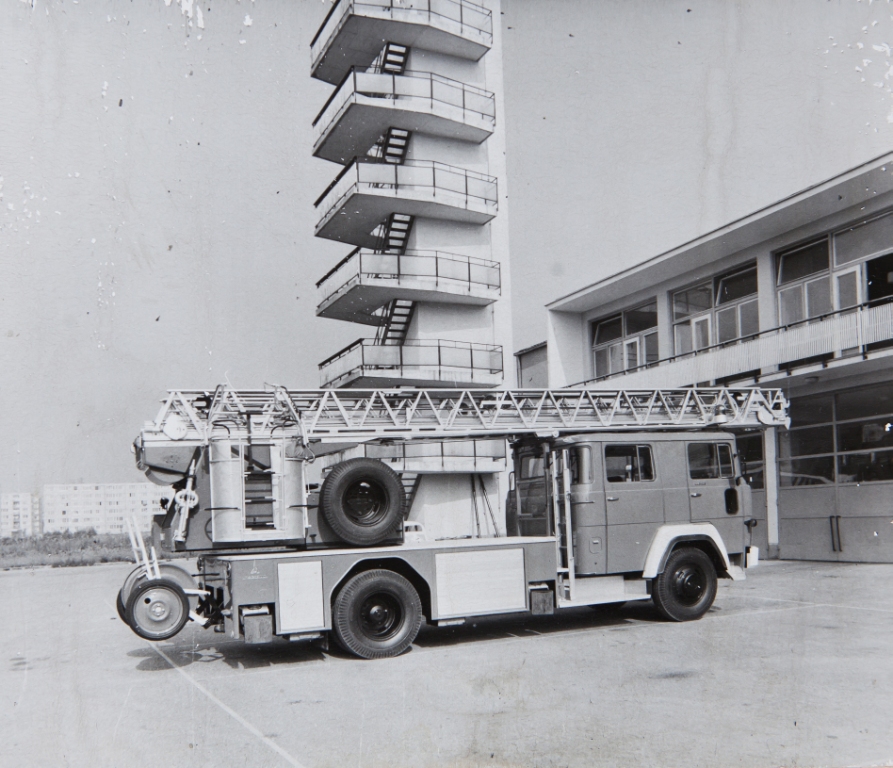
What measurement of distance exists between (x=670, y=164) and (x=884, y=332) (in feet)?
28.6

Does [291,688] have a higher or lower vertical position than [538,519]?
lower

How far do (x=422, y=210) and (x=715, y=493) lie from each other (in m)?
20.8

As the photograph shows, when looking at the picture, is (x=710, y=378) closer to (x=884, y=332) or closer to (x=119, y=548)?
(x=884, y=332)

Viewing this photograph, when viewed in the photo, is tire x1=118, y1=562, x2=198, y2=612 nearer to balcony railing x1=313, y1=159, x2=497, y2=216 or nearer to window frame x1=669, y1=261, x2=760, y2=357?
window frame x1=669, y1=261, x2=760, y2=357

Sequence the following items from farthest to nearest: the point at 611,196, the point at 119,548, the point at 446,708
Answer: the point at 119,548 → the point at 611,196 → the point at 446,708

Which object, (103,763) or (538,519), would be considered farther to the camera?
(538,519)

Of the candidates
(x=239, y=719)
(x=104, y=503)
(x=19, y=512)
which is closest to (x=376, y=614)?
(x=239, y=719)

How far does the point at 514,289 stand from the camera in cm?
3450

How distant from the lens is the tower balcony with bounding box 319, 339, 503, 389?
3088cm

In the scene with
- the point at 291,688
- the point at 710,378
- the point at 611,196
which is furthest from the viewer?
the point at 710,378

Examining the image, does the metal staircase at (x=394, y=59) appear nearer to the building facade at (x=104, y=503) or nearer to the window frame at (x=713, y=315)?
the window frame at (x=713, y=315)

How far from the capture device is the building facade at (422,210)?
30312 mm

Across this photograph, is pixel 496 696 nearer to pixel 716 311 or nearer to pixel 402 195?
pixel 716 311

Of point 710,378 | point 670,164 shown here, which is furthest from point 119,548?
point 670,164
